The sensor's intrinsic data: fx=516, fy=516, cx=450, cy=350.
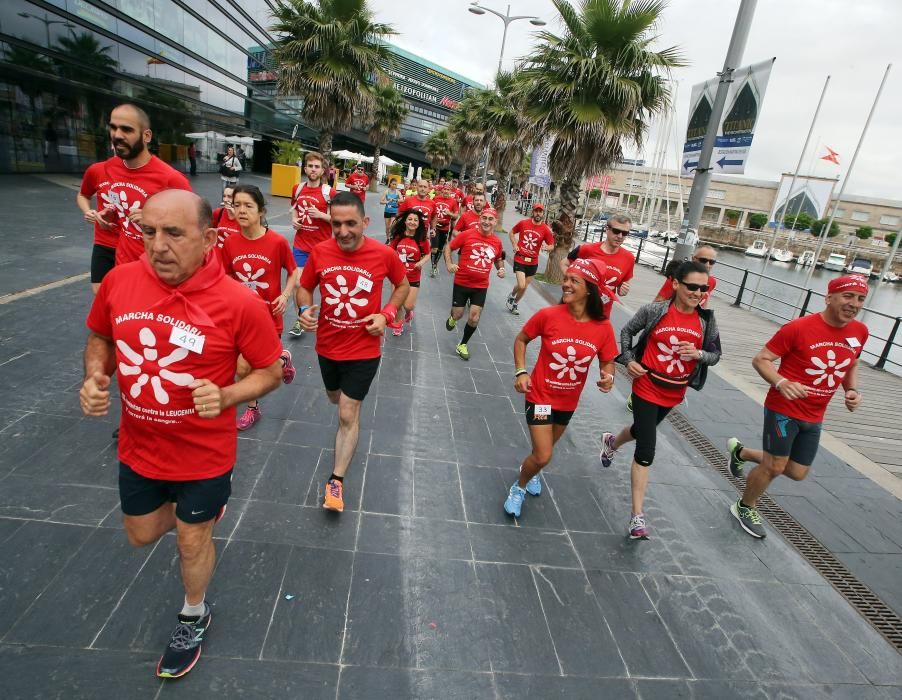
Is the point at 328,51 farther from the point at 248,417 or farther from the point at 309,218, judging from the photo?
the point at 248,417

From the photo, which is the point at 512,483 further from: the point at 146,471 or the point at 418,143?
the point at 418,143

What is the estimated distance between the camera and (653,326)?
386cm

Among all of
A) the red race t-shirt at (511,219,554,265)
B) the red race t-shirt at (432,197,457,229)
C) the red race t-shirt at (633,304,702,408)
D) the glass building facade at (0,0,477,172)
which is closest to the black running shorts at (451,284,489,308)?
the red race t-shirt at (511,219,554,265)

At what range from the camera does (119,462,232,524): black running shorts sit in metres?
2.15

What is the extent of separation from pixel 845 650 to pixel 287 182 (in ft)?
87.3

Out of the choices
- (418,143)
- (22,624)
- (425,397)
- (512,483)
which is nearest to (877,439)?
(512,483)

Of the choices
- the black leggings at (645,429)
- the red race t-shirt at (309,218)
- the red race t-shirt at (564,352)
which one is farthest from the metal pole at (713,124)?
the red race t-shirt at (309,218)

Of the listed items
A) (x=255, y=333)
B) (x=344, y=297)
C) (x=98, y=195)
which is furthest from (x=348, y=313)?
(x=98, y=195)

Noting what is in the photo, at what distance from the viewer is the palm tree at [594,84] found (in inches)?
425

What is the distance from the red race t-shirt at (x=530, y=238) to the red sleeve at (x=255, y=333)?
7.41 m

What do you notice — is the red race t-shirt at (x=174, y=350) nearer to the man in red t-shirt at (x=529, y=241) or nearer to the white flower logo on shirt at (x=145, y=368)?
the white flower logo on shirt at (x=145, y=368)

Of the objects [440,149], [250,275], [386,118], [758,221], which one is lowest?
[250,275]

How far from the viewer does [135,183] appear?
3838 millimetres

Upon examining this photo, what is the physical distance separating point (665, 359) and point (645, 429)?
54 cm
